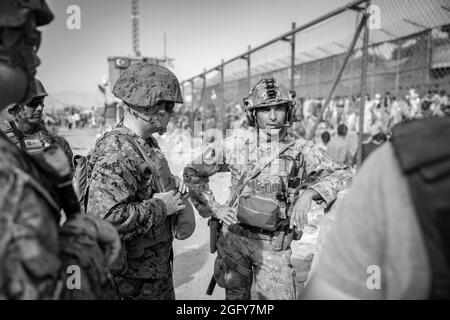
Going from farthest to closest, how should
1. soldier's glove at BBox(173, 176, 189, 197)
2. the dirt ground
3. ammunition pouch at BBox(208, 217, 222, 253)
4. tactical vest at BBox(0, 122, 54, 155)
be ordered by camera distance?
the dirt ground, tactical vest at BBox(0, 122, 54, 155), ammunition pouch at BBox(208, 217, 222, 253), soldier's glove at BBox(173, 176, 189, 197)

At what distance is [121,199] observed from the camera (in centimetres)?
179

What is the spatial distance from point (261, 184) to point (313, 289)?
1774 mm

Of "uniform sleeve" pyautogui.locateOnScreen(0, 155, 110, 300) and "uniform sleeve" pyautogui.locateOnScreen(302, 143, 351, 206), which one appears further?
"uniform sleeve" pyautogui.locateOnScreen(302, 143, 351, 206)

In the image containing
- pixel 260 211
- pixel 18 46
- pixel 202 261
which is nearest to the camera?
pixel 18 46

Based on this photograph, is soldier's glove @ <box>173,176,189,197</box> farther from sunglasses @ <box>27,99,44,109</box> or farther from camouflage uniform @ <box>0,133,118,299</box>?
sunglasses @ <box>27,99,44,109</box>

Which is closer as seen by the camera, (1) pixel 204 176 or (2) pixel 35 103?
(1) pixel 204 176

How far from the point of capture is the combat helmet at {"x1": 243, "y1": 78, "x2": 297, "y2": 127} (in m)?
2.70

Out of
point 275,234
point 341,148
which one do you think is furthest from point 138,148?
point 341,148

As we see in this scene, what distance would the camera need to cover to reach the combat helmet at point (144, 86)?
2111 millimetres

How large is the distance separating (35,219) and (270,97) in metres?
2.21

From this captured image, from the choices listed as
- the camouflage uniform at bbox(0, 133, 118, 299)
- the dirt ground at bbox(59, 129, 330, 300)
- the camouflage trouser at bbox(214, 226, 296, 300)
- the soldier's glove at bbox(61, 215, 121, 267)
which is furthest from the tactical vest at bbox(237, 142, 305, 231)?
the camouflage uniform at bbox(0, 133, 118, 299)

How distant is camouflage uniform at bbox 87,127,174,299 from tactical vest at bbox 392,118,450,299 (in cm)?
146

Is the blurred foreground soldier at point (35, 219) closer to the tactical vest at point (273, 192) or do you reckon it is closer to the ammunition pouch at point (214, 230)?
the tactical vest at point (273, 192)

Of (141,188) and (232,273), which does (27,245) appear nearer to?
(141,188)
